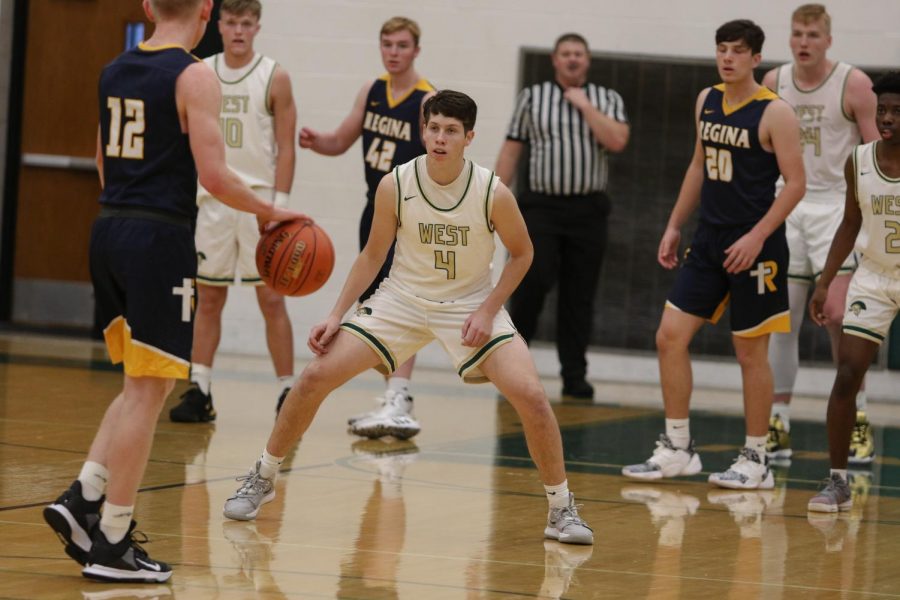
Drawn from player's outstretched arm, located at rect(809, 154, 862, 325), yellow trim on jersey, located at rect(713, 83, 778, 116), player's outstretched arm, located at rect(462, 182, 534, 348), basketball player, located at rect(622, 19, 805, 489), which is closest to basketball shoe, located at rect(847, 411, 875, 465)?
basketball player, located at rect(622, 19, 805, 489)

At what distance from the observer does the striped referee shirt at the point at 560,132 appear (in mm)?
9039

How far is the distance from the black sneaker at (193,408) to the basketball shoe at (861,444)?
312 cm

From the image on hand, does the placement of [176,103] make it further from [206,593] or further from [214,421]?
[214,421]

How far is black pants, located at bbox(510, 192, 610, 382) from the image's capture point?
29.9 feet

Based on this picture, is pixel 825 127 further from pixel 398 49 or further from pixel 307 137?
pixel 307 137

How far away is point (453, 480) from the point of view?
5.75 metres

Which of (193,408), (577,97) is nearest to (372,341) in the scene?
(193,408)

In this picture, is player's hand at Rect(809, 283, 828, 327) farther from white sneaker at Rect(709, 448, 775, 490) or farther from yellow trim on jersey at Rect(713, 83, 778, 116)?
yellow trim on jersey at Rect(713, 83, 778, 116)

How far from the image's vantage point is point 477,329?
4.56m

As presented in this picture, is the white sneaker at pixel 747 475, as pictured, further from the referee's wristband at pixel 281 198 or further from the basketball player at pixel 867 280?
the referee's wristband at pixel 281 198

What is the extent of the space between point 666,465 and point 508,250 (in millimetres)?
1755

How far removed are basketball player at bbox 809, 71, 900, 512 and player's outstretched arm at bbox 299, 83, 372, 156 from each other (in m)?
2.61

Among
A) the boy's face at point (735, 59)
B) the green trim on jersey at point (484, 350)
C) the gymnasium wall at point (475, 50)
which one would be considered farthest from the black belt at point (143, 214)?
the gymnasium wall at point (475, 50)

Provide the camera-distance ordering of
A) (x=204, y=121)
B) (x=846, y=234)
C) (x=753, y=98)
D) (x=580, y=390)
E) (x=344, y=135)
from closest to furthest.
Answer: (x=204, y=121) → (x=846, y=234) → (x=753, y=98) → (x=344, y=135) → (x=580, y=390)
